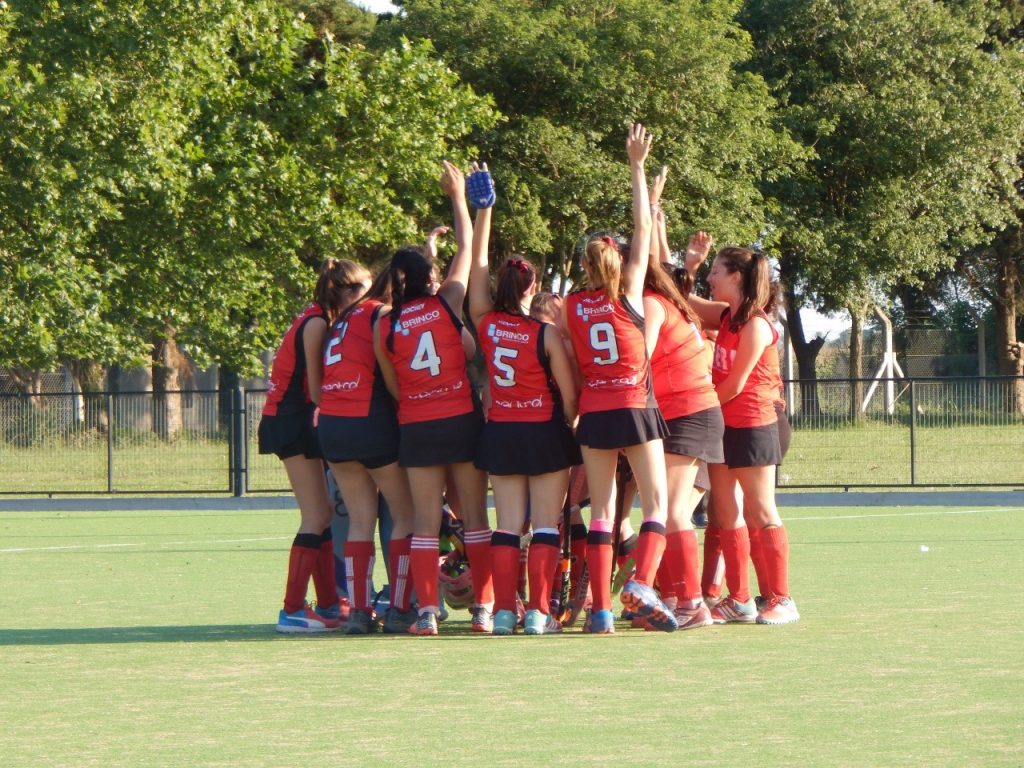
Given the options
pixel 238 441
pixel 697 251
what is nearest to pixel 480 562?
pixel 697 251

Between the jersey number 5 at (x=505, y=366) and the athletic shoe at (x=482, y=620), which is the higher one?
the jersey number 5 at (x=505, y=366)

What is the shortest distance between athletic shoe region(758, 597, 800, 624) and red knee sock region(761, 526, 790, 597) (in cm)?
4

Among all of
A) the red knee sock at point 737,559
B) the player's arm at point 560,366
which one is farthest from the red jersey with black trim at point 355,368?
the red knee sock at point 737,559

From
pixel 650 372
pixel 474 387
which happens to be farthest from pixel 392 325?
pixel 650 372

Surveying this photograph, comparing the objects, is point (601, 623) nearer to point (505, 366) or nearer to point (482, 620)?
point (482, 620)

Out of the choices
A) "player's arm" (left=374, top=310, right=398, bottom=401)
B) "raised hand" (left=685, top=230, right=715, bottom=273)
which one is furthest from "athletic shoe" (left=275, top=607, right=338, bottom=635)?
"raised hand" (left=685, top=230, right=715, bottom=273)

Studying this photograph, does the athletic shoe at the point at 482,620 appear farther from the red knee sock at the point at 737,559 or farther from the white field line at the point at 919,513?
the white field line at the point at 919,513

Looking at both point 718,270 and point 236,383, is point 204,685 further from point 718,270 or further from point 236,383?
point 236,383

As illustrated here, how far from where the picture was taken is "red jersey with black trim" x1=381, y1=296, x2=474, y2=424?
782 cm

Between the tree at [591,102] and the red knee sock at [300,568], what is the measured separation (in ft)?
87.3

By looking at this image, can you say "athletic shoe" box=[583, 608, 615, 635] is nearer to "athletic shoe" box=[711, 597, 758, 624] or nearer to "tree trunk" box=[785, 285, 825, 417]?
"athletic shoe" box=[711, 597, 758, 624]

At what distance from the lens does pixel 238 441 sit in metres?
24.3

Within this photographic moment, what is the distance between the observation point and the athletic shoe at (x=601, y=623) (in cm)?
781

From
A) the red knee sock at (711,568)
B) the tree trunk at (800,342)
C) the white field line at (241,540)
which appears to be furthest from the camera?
the tree trunk at (800,342)
